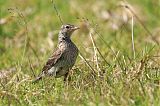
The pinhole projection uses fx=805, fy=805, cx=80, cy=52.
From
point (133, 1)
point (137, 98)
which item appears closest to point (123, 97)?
point (137, 98)

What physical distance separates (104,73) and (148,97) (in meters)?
1.23

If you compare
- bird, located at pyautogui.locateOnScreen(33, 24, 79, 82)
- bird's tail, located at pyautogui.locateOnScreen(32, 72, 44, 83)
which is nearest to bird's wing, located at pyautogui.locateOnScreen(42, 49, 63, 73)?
bird, located at pyautogui.locateOnScreen(33, 24, 79, 82)

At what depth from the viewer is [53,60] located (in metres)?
9.95

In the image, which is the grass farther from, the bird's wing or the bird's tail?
the bird's wing

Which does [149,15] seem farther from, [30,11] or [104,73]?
[104,73]

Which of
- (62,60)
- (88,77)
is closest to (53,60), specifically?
(62,60)

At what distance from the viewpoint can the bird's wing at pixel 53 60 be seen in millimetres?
9884

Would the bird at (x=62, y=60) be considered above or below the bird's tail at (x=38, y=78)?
above

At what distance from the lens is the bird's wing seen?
9884 millimetres

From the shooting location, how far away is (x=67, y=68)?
31.9 ft

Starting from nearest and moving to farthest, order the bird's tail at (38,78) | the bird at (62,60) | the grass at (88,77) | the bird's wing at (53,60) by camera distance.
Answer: the grass at (88,77) → the bird's tail at (38,78) → the bird at (62,60) → the bird's wing at (53,60)

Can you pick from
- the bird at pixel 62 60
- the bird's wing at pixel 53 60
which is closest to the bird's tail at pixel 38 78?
the bird at pixel 62 60

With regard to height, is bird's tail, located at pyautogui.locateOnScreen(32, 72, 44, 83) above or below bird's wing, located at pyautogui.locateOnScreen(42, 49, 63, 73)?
below

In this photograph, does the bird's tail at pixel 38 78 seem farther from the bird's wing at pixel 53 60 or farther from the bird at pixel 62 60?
the bird's wing at pixel 53 60
